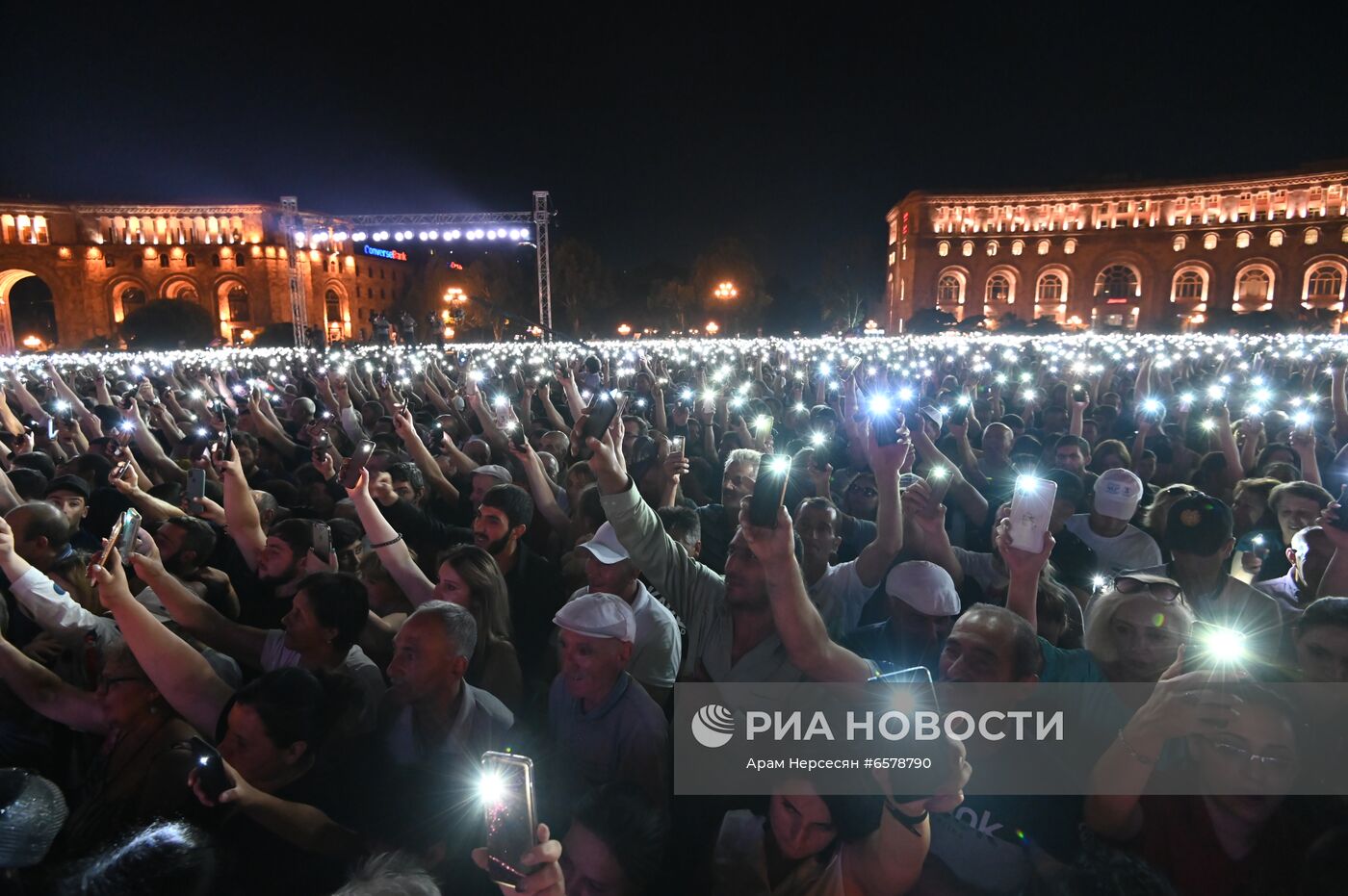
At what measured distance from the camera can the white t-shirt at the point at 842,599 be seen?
4.16m

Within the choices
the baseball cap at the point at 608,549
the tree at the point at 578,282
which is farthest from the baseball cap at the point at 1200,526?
the tree at the point at 578,282

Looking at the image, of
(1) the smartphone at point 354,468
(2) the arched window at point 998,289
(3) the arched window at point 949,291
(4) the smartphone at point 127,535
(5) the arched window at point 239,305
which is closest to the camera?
(4) the smartphone at point 127,535

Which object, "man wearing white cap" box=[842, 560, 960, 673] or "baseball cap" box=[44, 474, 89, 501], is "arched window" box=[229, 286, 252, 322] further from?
"man wearing white cap" box=[842, 560, 960, 673]

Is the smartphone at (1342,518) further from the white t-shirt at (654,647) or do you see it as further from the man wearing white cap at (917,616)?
the white t-shirt at (654,647)

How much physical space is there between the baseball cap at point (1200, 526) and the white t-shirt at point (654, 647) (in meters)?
2.97

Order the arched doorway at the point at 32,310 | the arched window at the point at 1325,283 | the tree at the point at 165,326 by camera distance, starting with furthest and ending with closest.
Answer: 1. the arched window at the point at 1325,283
2. the arched doorway at the point at 32,310
3. the tree at the point at 165,326

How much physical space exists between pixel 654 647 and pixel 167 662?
1.91 m

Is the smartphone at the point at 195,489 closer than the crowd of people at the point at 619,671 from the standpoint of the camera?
No

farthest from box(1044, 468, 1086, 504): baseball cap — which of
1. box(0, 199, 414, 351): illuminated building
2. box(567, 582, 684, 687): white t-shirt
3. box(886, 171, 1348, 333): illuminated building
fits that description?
box(886, 171, 1348, 333): illuminated building

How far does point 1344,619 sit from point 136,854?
379 centimetres

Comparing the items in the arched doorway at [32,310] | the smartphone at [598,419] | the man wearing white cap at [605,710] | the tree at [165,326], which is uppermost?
the arched doorway at [32,310]

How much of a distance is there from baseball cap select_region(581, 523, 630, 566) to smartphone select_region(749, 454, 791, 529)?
0.98m

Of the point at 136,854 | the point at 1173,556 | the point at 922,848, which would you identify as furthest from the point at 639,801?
the point at 1173,556

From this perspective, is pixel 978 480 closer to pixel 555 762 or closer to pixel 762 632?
pixel 762 632
